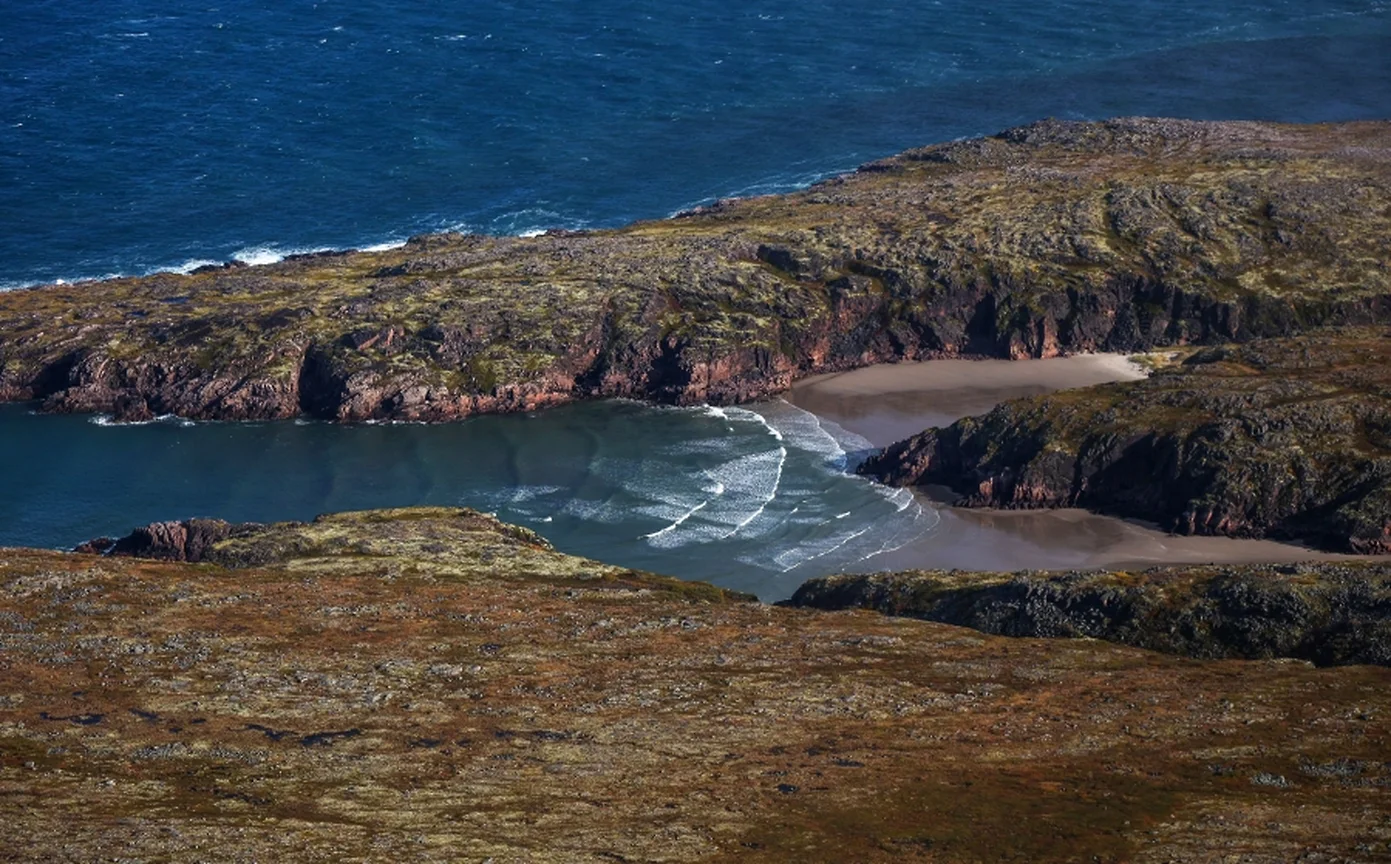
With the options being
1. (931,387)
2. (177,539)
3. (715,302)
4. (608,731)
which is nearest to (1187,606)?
(608,731)

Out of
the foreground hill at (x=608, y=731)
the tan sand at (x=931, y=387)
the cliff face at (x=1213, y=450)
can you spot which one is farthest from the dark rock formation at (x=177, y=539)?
the tan sand at (x=931, y=387)

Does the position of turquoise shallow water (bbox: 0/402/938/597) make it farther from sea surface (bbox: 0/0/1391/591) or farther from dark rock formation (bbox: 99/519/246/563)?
dark rock formation (bbox: 99/519/246/563)

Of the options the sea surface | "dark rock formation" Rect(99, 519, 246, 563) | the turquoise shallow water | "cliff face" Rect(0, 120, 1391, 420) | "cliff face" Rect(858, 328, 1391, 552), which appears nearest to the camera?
"dark rock formation" Rect(99, 519, 246, 563)

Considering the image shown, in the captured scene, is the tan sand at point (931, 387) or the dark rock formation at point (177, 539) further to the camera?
the tan sand at point (931, 387)

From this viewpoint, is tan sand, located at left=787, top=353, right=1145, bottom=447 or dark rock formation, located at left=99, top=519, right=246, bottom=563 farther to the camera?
tan sand, located at left=787, top=353, right=1145, bottom=447

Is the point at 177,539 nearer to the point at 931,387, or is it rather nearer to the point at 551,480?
the point at 551,480

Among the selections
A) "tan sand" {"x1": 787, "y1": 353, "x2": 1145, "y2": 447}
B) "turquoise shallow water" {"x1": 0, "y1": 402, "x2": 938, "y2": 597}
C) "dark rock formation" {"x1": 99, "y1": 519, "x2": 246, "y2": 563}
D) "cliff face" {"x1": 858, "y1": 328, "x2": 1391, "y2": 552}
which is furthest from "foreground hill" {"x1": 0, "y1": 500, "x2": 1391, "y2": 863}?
"tan sand" {"x1": 787, "y1": 353, "x2": 1145, "y2": 447}

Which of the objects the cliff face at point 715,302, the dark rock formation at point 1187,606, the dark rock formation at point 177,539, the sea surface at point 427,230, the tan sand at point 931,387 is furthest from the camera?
the cliff face at point 715,302

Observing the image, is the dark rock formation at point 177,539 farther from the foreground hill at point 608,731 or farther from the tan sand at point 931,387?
the tan sand at point 931,387
